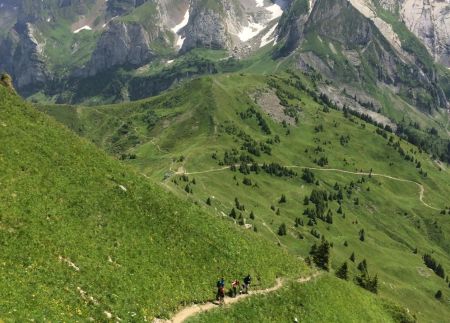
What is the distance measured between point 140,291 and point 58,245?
864cm

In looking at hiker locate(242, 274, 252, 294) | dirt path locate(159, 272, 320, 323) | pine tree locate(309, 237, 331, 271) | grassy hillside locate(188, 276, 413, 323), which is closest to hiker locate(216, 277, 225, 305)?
dirt path locate(159, 272, 320, 323)

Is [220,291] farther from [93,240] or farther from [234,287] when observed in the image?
[93,240]

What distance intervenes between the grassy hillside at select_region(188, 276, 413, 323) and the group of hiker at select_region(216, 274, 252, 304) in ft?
4.17

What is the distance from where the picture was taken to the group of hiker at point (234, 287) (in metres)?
54.7

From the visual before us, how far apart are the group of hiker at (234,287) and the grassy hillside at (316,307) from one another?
127 cm

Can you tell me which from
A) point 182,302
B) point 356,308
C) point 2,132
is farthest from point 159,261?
point 356,308

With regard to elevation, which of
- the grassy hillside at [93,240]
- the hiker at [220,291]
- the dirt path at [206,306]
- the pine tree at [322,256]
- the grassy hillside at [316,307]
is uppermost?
the grassy hillside at [93,240]

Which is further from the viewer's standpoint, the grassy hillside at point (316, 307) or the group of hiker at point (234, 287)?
the grassy hillside at point (316, 307)

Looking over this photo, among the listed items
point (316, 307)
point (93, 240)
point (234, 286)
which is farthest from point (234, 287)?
point (93, 240)

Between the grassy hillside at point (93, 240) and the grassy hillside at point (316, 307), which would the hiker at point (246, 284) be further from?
the grassy hillside at point (93, 240)

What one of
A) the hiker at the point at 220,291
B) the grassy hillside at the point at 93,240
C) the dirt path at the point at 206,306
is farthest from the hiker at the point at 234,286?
→ the hiker at the point at 220,291

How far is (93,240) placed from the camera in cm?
5209

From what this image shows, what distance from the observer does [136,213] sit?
60.8 metres

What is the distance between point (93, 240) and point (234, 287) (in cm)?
1645
